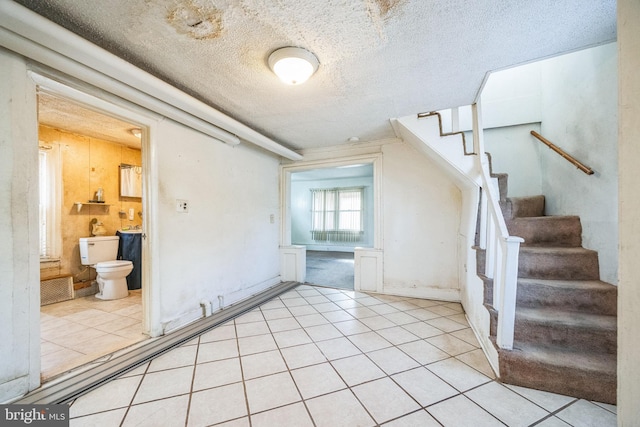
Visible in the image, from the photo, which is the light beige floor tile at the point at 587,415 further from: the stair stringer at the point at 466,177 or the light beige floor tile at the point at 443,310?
the light beige floor tile at the point at 443,310

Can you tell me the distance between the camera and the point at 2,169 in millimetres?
1379

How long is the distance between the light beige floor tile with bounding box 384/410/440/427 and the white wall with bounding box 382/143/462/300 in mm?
2192

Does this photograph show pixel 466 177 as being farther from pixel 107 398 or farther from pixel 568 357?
pixel 107 398

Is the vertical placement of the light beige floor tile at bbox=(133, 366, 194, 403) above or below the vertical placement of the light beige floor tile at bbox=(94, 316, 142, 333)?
above

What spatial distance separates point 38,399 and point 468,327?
3.38m

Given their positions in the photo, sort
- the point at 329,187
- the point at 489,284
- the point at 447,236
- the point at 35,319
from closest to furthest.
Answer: the point at 35,319
the point at 489,284
the point at 447,236
the point at 329,187

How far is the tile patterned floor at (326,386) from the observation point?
1.28 meters

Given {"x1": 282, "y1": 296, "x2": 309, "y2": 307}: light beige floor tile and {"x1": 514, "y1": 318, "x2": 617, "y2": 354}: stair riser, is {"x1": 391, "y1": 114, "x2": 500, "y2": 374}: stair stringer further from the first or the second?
{"x1": 282, "y1": 296, "x2": 309, "y2": 307}: light beige floor tile

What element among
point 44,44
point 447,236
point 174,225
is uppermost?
point 44,44

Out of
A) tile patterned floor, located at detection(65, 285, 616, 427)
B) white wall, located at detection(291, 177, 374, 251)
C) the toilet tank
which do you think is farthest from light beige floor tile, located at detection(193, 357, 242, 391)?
white wall, located at detection(291, 177, 374, 251)

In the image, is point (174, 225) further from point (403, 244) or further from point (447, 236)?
point (447, 236)

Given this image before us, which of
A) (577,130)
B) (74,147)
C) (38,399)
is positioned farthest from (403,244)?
(74,147)

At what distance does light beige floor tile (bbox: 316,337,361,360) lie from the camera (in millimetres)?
1896

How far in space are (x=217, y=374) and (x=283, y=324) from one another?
2.90 ft
